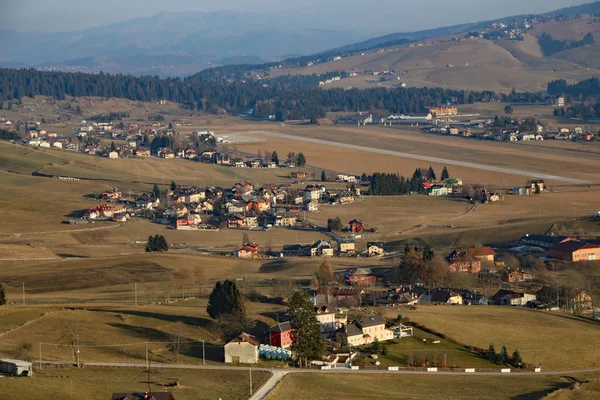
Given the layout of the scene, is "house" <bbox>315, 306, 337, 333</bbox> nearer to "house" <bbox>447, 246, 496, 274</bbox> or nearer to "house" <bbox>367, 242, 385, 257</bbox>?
"house" <bbox>447, 246, 496, 274</bbox>

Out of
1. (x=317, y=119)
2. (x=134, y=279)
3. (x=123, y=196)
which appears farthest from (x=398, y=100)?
(x=134, y=279)

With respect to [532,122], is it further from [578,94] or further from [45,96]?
[45,96]

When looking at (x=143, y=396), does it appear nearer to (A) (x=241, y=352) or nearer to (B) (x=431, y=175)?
(A) (x=241, y=352)

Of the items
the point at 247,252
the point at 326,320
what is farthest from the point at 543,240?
the point at 326,320

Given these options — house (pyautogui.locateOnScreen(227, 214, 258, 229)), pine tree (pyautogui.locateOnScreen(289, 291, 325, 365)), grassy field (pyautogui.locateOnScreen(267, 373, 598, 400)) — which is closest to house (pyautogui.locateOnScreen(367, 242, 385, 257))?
house (pyautogui.locateOnScreen(227, 214, 258, 229))

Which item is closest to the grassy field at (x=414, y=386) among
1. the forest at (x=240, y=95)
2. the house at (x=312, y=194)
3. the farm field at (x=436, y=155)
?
the house at (x=312, y=194)

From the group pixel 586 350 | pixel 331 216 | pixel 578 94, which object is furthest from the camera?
pixel 578 94

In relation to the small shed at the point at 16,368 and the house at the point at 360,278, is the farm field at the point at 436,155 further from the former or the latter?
the small shed at the point at 16,368
